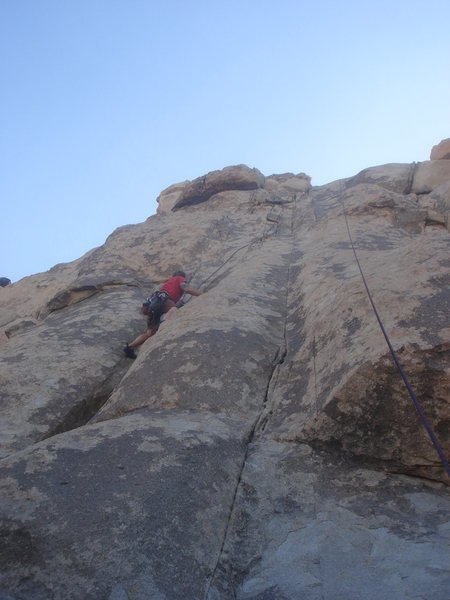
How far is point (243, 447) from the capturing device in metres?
4.24

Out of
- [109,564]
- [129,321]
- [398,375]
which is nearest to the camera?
[109,564]

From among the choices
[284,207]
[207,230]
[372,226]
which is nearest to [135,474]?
[372,226]

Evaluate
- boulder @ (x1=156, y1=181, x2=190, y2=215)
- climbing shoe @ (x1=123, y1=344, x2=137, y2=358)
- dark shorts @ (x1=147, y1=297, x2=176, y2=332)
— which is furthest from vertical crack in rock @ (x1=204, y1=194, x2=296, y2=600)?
boulder @ (x1=156, y1=181, x2=190, y2=215)

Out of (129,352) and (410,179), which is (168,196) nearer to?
(410,179)

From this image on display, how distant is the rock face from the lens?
9.22 ft

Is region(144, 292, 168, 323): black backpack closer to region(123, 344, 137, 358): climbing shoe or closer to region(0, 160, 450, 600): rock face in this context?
region(0, 160, 450, 600): rock face

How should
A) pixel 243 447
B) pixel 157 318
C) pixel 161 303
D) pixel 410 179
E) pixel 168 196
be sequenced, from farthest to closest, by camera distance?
pixel 168 196 < pixel 410 179 < pixel 161 303 < pixel 157 318 < pixel 243 447

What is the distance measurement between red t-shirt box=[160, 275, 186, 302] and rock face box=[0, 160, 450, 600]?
99 centimetres

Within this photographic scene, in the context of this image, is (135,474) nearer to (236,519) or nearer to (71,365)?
(236,519)

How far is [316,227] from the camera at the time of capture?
449 inches

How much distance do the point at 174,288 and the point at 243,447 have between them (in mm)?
5147

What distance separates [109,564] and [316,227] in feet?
31.4

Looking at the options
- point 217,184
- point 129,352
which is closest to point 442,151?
point 217,184

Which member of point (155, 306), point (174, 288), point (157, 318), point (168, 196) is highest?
point (168, 196)
